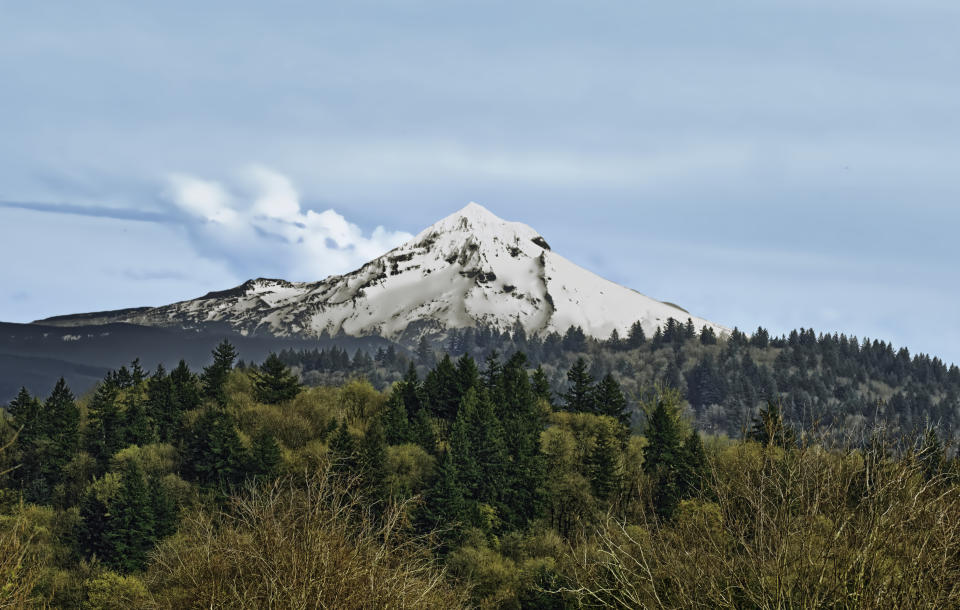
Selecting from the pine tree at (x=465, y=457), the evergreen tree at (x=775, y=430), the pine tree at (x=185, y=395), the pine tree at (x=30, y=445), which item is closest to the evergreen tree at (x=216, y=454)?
the pine tree at (x=185, y=395)

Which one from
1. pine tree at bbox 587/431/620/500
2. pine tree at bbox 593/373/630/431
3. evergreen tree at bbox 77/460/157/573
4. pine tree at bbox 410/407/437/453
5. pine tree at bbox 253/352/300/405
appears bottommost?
evergreen tree at bbox 77/460/157/573

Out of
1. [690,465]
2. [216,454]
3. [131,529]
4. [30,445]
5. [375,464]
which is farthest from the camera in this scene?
[30,445]

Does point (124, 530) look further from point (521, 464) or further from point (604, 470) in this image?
point (604, 470)

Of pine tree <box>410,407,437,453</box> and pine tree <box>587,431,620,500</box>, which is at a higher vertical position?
pine tree <box>410,407,437,453</box>

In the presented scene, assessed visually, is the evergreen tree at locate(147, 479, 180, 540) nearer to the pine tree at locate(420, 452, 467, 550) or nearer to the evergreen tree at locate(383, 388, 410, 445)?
the pine tree at locate(420, 452, 467, 550)

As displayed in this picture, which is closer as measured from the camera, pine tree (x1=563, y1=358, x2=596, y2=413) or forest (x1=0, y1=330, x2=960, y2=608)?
forest (x1=0, y1=330, x2=960, y2=608)

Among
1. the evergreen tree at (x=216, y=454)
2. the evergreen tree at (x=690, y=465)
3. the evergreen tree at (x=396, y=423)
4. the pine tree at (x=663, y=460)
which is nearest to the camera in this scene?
the evergreen tree at (x=690, y=465)

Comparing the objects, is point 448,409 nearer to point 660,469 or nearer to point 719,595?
point 660,469

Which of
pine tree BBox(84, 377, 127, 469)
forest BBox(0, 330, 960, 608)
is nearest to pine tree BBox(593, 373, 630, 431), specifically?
forest BBox(0, 330, 960, 608)

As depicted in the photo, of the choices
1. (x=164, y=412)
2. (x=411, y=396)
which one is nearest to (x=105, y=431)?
(x=164, y=412)

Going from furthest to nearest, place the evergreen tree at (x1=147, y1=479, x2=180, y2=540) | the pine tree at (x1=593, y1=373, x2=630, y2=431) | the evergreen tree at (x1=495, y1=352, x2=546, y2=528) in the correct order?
the pine tree at (x1=593, y1=373, x2=630, y2=431) → the evergreen tree at (x1=495, y1=352, x2=546, y2=528) → the evergreen tree at (x1=147, y1=479, x2=180, y2=540)

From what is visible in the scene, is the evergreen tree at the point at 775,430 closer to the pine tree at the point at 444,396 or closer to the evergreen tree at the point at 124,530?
the evergreen tree at the point at 124,530

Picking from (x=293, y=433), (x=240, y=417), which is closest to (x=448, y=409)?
(x=293, y=433)

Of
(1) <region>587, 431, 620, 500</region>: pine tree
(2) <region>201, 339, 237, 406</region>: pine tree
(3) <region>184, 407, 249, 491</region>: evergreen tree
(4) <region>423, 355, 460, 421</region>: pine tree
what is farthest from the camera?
(2) <region>201, 339, 237, 406</region>: pine tree
